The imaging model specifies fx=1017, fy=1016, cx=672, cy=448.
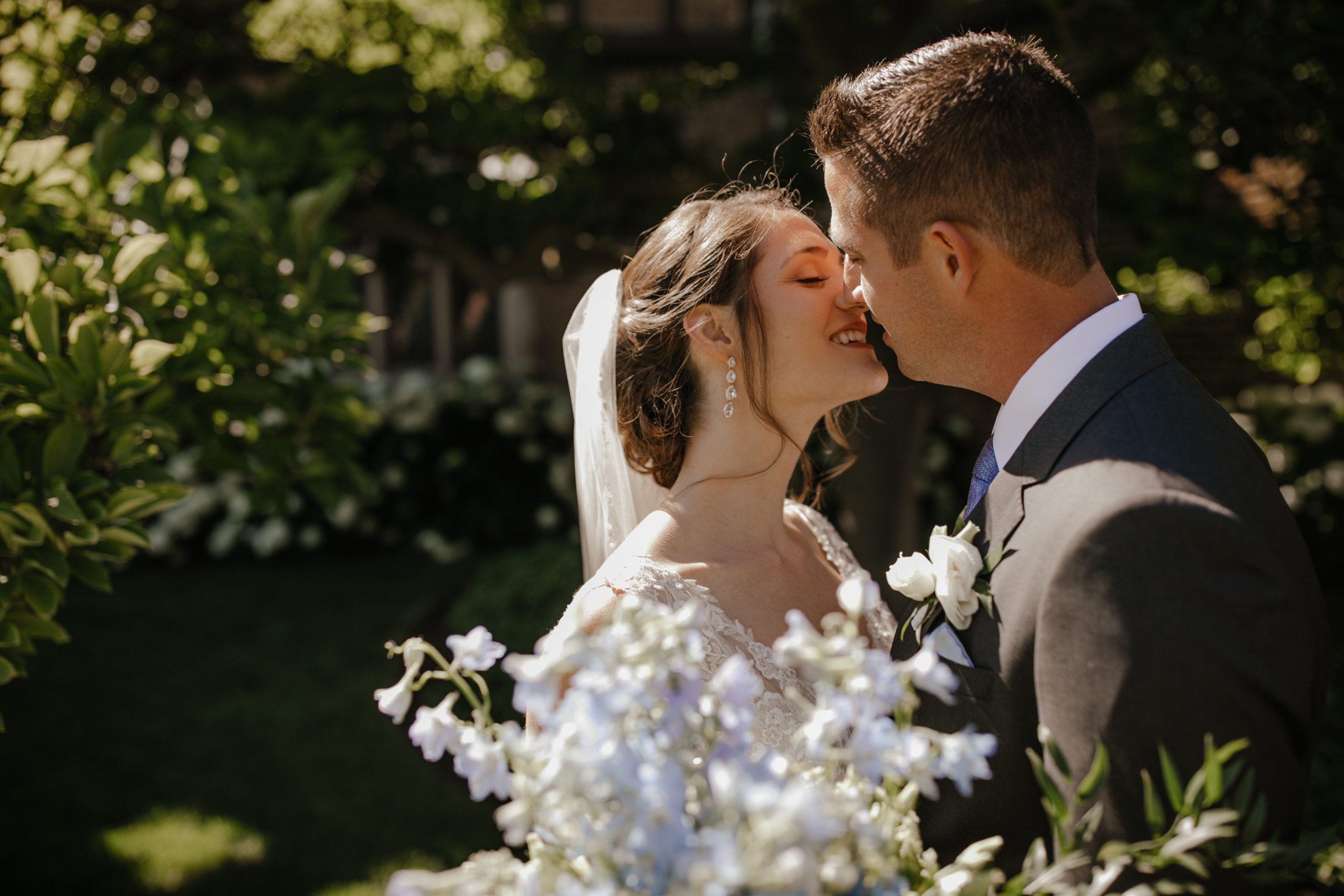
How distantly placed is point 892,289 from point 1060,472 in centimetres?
48

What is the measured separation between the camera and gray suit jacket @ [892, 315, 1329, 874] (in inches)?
51.1

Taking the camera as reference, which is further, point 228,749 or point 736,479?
point 228,749

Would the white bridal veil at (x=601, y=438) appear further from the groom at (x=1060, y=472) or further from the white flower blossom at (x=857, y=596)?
the white flower blossom at (x=857, y=596)

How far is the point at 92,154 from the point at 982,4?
3.87m

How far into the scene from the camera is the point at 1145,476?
4.54ft

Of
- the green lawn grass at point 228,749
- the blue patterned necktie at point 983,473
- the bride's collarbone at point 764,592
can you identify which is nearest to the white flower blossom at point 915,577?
the blue patterned necktie at point 983,473

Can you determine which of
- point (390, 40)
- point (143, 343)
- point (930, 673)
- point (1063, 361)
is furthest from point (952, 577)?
point (390, 40)

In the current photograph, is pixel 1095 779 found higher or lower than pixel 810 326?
lower

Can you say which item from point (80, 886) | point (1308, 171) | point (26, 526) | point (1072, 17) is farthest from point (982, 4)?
point (80, 886)

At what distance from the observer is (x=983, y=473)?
6.29ft

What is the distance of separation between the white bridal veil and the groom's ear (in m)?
1.08

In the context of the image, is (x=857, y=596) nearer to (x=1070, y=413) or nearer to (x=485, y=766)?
(x=485, y=766)

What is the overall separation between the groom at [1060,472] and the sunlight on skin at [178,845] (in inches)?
149

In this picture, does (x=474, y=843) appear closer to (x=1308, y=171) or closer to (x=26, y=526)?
(x=26, y=526)
